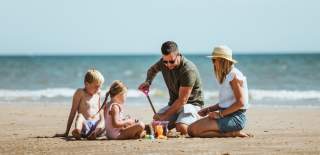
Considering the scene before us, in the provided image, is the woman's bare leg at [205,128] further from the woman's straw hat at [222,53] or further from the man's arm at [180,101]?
the woman's straw hat at [222,53]

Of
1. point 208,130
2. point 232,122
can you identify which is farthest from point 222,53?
point 208,130

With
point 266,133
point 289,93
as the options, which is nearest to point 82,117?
point 266,133

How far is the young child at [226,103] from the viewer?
790 centimetres

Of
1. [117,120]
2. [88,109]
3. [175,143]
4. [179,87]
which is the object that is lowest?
[175,143]

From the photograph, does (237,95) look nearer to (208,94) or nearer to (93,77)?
(93,77)

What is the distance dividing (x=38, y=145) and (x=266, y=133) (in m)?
3.31

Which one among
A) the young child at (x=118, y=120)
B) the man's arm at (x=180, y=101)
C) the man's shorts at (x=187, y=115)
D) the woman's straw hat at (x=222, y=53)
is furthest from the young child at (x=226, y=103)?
the young child at (x=118, y=120)

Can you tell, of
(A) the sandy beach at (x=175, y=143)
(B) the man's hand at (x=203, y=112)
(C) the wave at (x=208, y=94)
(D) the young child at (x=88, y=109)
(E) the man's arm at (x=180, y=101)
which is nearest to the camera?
(A) the sandy beach at (x=175, y=143)

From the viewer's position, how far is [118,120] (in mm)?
7973

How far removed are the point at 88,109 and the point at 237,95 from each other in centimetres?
197

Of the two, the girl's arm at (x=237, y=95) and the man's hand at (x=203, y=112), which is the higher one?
the girl's arm at (x=237, y=95)

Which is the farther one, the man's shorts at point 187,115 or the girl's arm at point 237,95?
the man's shorts at point 187,115

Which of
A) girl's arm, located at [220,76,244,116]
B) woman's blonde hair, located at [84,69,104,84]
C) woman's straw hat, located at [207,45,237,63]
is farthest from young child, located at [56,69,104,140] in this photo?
girl's arm, located at [220,76,244,116]

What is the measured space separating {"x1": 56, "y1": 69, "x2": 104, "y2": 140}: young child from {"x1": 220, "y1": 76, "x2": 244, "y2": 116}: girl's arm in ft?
5.54
